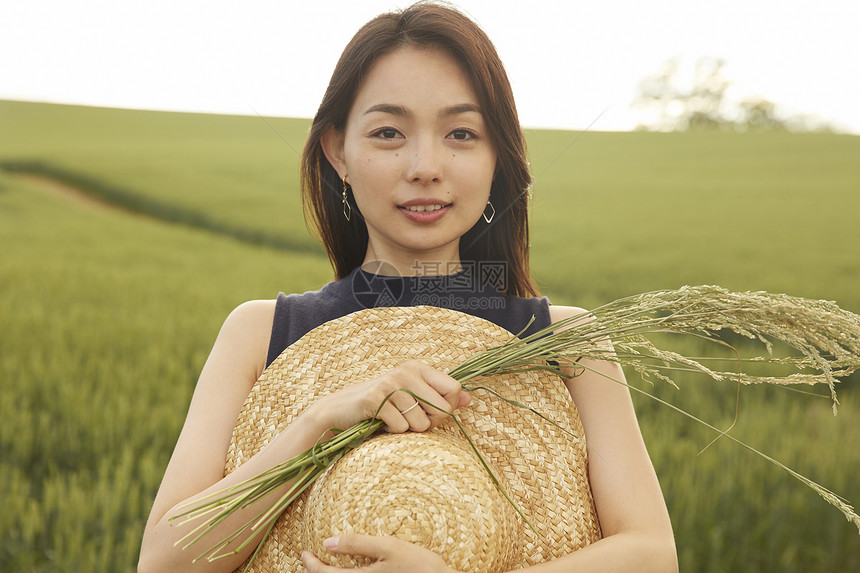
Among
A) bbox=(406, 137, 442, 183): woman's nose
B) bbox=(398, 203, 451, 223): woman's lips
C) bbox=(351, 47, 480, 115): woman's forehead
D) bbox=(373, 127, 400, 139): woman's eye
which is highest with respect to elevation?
bbox=(351, 47, 480, 115): woman's forehead

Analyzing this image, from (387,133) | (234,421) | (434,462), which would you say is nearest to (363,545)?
(434,462)

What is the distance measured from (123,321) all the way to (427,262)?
499cm

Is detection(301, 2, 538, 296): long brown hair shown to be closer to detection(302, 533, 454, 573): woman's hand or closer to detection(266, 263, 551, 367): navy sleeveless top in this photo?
detection(266, 263, 551, 367): navy sleeveless top

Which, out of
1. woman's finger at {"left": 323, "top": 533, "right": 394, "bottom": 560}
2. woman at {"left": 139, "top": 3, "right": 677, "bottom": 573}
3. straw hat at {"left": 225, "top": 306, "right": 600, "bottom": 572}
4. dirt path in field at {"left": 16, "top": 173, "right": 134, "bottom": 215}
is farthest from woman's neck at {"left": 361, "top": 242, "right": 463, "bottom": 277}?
dirt path in field at {"left": 16, "top": 173, "right": 134, "bottom": 215}

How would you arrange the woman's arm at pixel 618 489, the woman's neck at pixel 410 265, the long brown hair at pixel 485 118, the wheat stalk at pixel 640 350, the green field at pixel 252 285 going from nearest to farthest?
1. the wheat stalk at pixel 640 350
2. the woman's arm at pixel 618 489
3. the long brown hair at pixel 485 118
4. the woman's neck at pixel 410 265
5. the green field at pixel 252 285

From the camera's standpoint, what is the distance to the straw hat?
1157 millimetres

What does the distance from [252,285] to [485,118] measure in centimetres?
662

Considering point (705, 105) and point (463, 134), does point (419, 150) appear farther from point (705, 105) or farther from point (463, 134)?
point (705, 105)

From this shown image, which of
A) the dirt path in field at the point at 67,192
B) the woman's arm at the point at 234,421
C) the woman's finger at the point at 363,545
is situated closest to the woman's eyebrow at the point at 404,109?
the woman's arm at the point at 234,421

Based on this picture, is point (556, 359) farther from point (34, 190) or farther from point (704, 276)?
point (34, 190)

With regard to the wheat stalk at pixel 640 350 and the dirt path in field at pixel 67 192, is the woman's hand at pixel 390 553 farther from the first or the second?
the dirt path in field at pixel 67 192

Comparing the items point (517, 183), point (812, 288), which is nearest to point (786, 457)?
point (517, 183)

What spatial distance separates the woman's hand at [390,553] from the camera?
42.7 inches

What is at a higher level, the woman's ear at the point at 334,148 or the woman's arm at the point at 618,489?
the woman's ear at the point at 334,148
